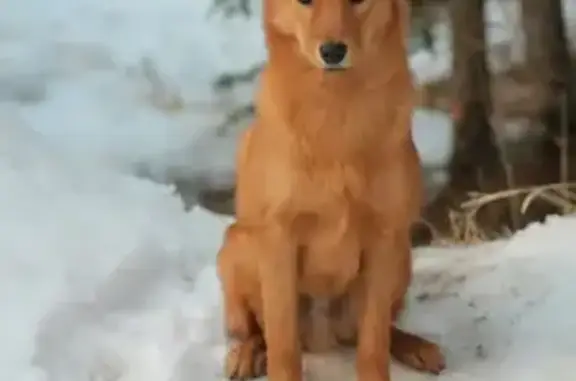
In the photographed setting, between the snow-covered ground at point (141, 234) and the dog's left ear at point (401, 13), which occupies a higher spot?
the dog's left ear at point (401, 13)

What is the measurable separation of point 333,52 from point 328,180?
0.14m

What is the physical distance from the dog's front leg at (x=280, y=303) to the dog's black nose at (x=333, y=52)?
195 mm

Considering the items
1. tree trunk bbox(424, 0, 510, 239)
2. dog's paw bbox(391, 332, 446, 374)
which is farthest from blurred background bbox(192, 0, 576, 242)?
dog's paw bbox(391, 332, 446, 374)

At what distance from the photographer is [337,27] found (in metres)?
0.92

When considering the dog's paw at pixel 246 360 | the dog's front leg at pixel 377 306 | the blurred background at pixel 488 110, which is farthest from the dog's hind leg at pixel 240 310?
the blurred background at pixel 488 110

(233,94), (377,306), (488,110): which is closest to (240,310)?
(377,306)

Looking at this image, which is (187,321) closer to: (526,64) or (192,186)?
(192,186)

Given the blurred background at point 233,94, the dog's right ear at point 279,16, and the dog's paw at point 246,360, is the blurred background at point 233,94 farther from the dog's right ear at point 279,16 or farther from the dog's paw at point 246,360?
the dog's right ear at point 279,16

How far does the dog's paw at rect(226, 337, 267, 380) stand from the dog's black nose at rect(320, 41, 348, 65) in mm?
399

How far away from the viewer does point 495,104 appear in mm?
1611

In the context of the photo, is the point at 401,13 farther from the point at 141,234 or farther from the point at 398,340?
the point at 141,234

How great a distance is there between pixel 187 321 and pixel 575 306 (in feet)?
1.65

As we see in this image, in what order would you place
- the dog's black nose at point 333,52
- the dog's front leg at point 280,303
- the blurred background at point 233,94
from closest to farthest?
the dog's black nose at point 333,52, the dog's front leg at point 280,303, the blurred background at point 233,94

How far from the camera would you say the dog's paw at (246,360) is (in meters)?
1.15
